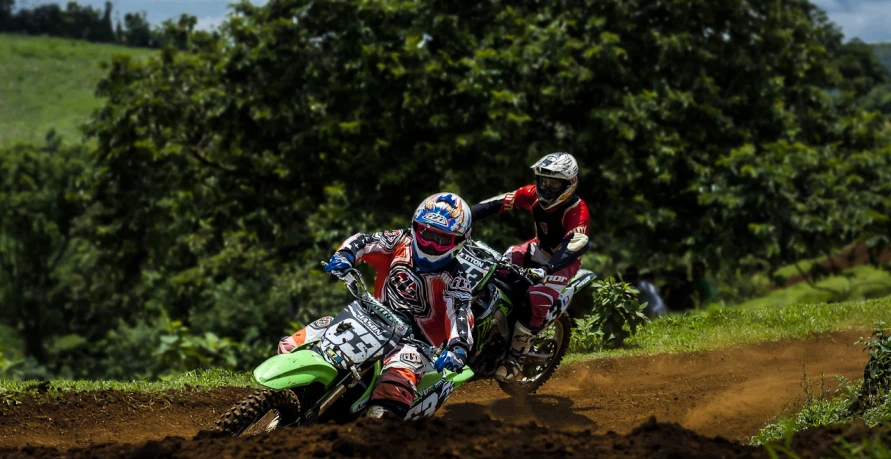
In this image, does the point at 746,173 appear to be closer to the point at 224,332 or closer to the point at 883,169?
the point at 883,169

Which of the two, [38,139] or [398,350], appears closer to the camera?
[398,350]

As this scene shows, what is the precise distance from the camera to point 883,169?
20.3 meters

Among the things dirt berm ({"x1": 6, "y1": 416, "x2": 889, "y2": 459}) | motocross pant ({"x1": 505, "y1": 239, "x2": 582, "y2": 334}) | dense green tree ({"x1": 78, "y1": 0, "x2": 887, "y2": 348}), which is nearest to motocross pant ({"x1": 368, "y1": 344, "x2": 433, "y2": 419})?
dirt berm ({"x1": 6, "y1": 416, "x2": 889, "y2": 459})

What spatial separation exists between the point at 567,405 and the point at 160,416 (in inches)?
154

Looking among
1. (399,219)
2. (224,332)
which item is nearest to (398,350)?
(399,219)

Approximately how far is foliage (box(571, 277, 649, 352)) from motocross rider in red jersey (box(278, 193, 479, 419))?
13.7 feet

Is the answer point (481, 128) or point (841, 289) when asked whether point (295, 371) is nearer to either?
point (481, 128)

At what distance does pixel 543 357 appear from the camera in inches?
398

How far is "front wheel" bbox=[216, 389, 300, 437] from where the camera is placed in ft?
21.3

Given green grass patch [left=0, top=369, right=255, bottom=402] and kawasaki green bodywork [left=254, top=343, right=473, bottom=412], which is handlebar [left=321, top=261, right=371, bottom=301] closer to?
kawasaki green bodywork [left=254, top=343, right=473, bottom=412]

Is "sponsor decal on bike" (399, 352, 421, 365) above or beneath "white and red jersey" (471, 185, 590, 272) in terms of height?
beneath

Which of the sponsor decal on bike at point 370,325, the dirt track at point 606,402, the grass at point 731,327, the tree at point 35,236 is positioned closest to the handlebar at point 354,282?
the sponsor decal on bike at point 370,325

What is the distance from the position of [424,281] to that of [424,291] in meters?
0.08

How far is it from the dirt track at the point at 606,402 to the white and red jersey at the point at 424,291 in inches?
37.5
